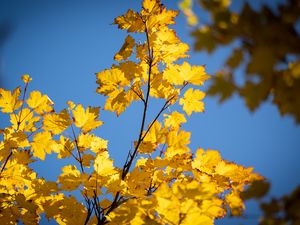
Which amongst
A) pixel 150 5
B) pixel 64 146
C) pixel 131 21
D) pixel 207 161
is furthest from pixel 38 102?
pixel 207 161

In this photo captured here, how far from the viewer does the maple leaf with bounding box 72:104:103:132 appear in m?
1.81

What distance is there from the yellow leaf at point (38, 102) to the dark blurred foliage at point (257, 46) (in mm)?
1668

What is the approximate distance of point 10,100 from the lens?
196 cm

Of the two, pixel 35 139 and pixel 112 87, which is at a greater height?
pixel 112 87

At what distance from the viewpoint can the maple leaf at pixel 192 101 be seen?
1.92 m

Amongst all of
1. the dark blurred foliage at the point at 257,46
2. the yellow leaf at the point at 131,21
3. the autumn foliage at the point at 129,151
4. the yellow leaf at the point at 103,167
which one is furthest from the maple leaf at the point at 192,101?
the dark blurred foliage at the point at 257,46

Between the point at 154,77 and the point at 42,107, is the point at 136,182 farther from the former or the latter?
the point at 42,107

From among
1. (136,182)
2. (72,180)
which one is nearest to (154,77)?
(136,182)

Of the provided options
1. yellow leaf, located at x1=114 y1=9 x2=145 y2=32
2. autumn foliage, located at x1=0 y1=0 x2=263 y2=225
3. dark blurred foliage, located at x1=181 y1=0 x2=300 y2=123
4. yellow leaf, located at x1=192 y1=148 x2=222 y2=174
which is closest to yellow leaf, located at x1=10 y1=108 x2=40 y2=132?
autumn foliage, located at x1=0 y1=0 x2=263 y2=225

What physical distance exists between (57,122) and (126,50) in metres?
Answer: 0.79

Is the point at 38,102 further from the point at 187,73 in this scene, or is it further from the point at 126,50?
the point at 187,73

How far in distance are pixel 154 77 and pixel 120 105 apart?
36 centimetres

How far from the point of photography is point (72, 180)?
153cm

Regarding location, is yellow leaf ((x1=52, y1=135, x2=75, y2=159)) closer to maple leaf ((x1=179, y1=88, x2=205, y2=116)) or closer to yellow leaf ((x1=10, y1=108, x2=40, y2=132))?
yellow leaf ((x1=10, y1=108, x2=40, y2=132))
